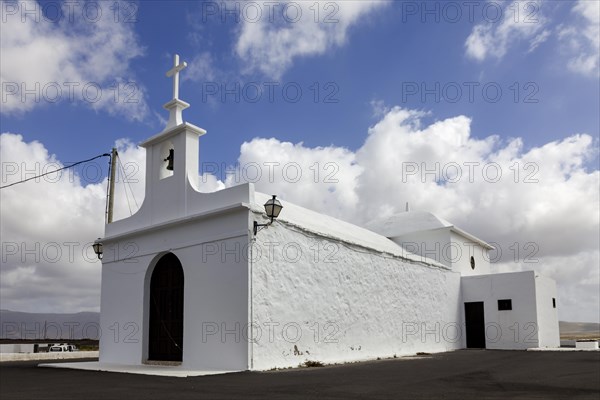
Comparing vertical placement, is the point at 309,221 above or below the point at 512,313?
above

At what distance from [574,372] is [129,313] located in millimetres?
10930

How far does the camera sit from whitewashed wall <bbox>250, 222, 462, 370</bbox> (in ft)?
41.6

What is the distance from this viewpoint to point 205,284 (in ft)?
42.9

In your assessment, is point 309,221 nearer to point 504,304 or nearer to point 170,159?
point 170,159

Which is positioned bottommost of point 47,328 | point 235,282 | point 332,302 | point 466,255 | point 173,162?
point 47,328

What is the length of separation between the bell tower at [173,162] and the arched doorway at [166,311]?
1363 millimetres

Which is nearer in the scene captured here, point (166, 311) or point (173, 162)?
point (166, 311)

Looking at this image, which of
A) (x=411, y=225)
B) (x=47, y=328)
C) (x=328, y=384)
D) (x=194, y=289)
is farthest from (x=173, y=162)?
(x=47, y=328)

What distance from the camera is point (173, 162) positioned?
48.8 feet

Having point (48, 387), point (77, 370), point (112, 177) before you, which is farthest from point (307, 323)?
point (112, 177)

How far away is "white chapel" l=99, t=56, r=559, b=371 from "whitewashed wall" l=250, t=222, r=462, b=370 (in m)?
0.03

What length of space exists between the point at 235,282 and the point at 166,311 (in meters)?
2.90

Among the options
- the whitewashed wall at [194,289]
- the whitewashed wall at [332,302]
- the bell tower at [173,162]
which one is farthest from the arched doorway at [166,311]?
the whitewashed wall at [332,302]

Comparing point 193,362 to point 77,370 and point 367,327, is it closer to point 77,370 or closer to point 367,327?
point 77,370
